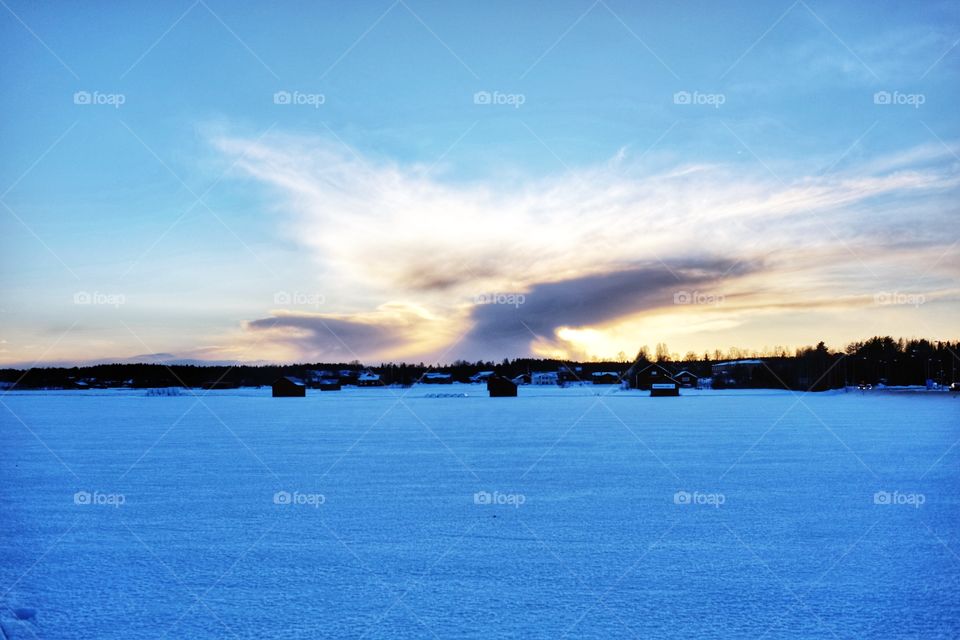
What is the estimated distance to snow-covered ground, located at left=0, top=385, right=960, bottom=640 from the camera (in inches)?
256

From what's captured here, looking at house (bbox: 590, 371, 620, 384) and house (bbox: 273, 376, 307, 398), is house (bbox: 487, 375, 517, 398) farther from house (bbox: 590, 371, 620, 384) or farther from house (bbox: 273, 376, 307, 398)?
house (bbox: 590, 371, 620, 384)

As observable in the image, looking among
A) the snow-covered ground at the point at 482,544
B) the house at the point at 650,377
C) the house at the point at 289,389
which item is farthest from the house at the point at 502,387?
the snow-covered ground at the point at 482,544

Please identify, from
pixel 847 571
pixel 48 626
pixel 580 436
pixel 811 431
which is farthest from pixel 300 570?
pixel 811 431

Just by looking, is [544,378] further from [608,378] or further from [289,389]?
[289,389]

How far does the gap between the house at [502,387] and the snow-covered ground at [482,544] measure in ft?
141

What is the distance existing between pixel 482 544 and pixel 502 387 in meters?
53.5

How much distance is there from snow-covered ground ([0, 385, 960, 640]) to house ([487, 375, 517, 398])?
43.1m

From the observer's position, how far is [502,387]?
205 feet

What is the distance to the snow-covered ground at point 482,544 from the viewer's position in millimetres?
6500

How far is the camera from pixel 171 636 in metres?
6.16

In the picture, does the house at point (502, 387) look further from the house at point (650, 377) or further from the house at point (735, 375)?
the house at point (735, 375)

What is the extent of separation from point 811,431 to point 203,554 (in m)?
22.5

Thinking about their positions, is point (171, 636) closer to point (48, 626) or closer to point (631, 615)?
point (48, 626)

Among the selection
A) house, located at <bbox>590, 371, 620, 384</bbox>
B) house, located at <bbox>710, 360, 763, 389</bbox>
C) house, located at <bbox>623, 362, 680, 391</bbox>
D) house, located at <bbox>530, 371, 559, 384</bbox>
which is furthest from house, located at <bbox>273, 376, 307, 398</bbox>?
house, located at <bbox>530, 371, 559, 384</bbox>
